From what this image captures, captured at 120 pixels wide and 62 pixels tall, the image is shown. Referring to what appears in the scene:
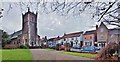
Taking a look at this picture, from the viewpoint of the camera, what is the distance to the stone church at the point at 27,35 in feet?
13.6

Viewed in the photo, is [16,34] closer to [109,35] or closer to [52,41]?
[52,41]

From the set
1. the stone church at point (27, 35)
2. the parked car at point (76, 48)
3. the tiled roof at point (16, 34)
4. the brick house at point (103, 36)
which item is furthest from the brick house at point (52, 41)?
the parked car at point (76, 48)

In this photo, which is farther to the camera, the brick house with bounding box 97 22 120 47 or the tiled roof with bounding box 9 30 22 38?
the tiled roof with bounding box 9 30 22 38

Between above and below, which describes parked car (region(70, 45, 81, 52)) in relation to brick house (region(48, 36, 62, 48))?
below

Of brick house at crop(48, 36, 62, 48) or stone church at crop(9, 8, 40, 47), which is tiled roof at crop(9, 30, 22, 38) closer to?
stone church at crop(9, 8, 40, 47)

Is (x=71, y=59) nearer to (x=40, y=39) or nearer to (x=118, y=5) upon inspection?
(x=40, y=39)

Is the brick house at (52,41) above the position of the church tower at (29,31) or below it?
below

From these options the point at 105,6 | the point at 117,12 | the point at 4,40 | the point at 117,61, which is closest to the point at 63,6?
the point at 105,6

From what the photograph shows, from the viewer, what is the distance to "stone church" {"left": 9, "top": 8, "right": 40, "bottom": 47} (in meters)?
4.15

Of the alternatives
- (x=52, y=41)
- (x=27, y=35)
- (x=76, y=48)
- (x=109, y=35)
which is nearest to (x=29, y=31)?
(x=27, y=35)

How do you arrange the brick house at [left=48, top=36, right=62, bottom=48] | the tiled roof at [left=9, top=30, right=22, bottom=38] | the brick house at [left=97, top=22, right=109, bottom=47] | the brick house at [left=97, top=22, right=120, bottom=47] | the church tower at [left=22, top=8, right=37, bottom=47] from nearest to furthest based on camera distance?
the brick house at [left=97, top=22, right=120, bottom=47] < the church tower at [left=22, top=8, right=37, bottom=47] < the brick house at [left=97, top=22, right=109, bottom=47] < the tiled roof at [left=9, top=30, right=22, bottom=38] < the brick house at [left=48, top=36, right=62, bottom=48]

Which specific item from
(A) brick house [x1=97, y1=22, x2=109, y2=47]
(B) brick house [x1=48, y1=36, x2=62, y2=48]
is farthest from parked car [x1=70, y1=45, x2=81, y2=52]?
(B) brick house [x1=48, y1=36, x2=62, y2=48]

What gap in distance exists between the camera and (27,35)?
14.4 ft

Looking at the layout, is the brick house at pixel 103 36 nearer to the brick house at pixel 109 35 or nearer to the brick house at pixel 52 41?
the brick house at pixel 109 35
